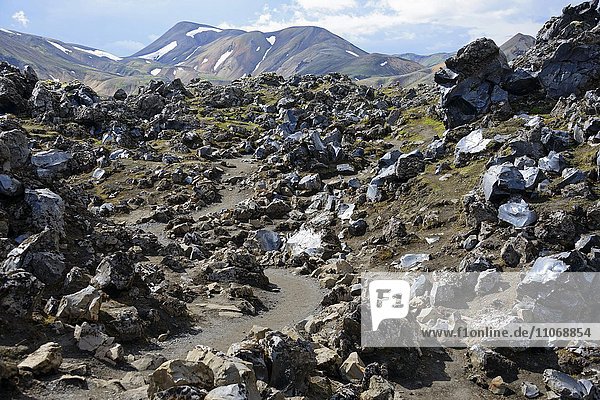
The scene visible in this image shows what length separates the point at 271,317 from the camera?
75.9 ft

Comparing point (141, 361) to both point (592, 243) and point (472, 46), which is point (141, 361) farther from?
point (472, 46)

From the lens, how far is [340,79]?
136m

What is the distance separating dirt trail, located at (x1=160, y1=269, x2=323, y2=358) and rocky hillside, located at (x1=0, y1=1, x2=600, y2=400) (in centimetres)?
12

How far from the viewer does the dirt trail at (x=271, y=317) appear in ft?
59.6

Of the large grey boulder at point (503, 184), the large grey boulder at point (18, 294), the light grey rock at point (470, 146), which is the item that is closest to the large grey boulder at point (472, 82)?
the light grey rock at point (470, 146)

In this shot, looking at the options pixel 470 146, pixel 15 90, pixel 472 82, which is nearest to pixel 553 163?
pixel 470 146

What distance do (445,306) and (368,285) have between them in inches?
160

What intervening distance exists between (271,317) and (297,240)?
13712 mm

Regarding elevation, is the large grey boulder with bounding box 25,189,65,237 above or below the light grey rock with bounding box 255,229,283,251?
above

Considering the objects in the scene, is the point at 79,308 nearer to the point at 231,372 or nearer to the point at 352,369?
the point at 231,372

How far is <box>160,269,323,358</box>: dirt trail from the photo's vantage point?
1816 cm

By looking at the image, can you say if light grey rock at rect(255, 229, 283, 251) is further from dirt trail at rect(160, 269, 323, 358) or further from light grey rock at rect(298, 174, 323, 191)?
light grey rock at rect(298, 174, 323, 191)

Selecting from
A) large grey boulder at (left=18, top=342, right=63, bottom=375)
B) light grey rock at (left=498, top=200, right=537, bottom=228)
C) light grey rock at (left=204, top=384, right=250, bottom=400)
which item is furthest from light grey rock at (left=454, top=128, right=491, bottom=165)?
large grey boulder at (left=18, top=342, right=63, bottom=375)

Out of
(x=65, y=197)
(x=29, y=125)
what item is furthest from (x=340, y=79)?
(x=65, y=197)
